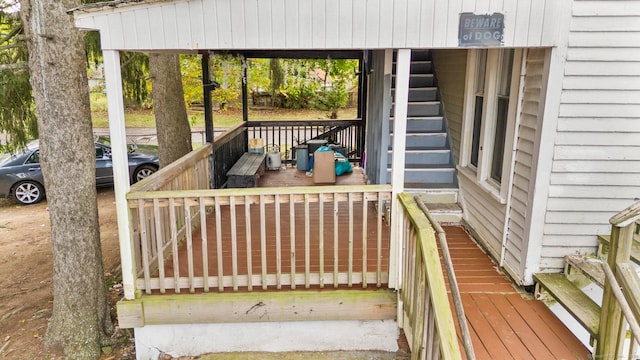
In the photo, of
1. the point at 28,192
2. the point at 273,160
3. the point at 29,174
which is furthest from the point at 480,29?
the point at 28,192

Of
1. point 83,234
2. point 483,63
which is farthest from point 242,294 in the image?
point 483,63

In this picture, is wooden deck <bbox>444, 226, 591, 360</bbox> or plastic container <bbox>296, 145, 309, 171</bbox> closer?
wooden deck <bbox>444, 226, 591, 360</bbox>

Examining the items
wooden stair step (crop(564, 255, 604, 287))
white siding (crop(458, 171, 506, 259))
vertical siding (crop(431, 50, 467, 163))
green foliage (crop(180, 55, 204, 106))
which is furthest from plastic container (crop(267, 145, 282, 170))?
green foliage (crop(180, 55, 204, 106))

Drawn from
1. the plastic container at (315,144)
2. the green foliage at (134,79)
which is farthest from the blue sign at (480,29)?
the green foliage at (134,79)

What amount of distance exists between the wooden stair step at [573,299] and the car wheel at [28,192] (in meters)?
10.8

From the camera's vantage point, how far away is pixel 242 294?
390cm

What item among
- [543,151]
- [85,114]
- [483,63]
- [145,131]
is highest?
[483,63]

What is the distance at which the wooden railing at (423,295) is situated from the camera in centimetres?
252

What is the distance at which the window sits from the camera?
4395 mm

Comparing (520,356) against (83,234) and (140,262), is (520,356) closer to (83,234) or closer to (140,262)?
(140,262)

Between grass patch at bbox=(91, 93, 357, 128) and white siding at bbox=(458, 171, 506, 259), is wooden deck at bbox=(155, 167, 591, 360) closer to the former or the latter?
white siding at bbox=(458, 171, 506, 259)

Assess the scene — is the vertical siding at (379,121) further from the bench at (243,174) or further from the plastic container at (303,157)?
the plastic container at (303,157)

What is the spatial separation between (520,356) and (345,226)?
2.53 meters

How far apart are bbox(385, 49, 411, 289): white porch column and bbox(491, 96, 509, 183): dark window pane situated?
1.43 meters
